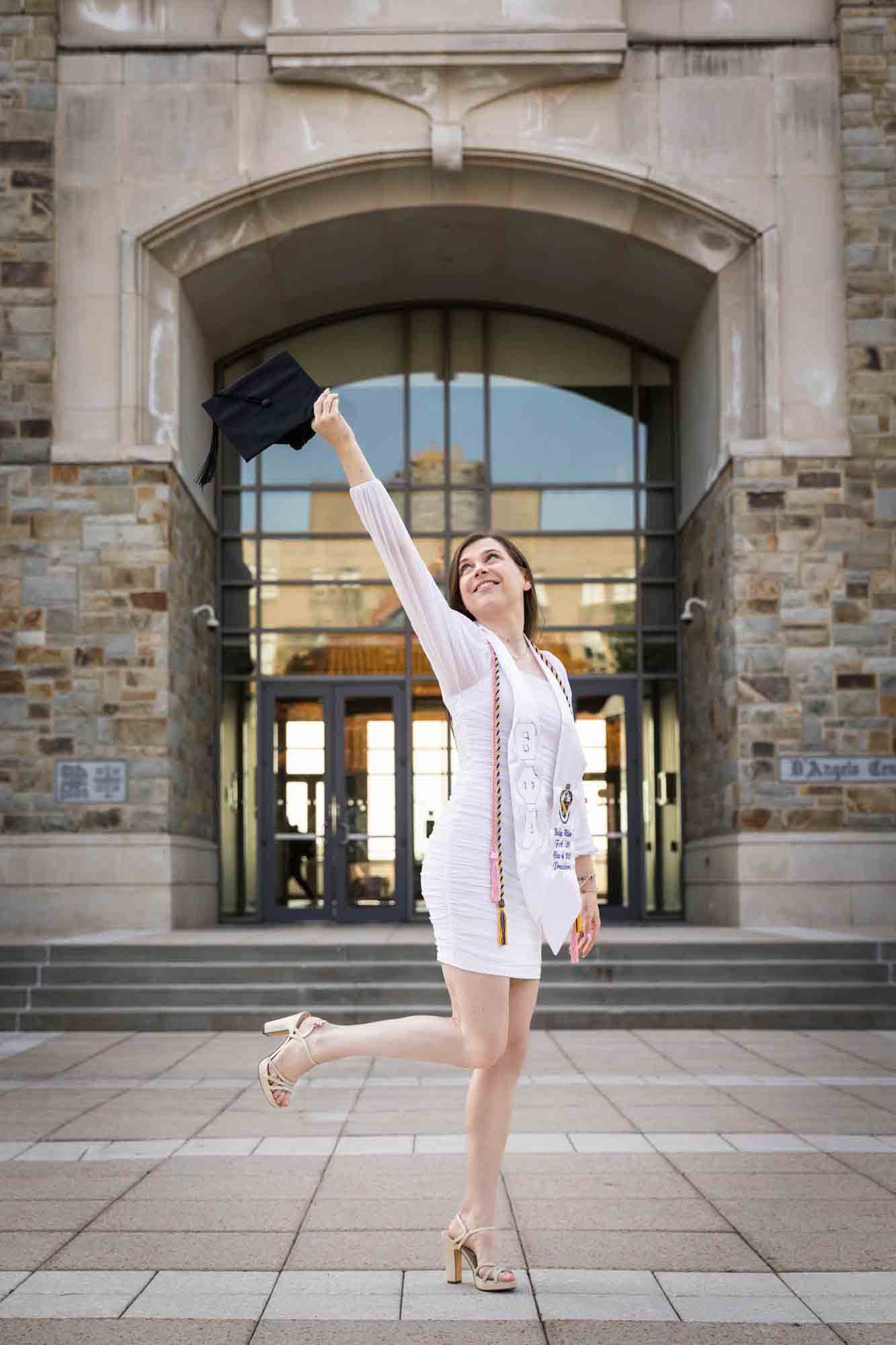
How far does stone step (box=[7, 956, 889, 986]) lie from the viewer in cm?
1089

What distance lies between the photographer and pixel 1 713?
1407 centimetres

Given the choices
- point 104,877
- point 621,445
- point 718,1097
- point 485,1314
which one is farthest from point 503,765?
point 621,445

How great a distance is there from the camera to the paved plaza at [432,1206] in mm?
3457

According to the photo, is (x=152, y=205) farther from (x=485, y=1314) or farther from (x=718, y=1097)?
(x=485, y=1314)

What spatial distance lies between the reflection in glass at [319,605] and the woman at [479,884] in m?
13.4

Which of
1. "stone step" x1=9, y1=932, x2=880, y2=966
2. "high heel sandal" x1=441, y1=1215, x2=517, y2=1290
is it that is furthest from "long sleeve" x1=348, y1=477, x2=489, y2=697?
"stone step" x1=9, y1=932, x2=880, y2=966

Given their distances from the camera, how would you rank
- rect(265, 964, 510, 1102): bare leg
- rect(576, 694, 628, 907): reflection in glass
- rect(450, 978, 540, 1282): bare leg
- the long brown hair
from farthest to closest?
rect(576, 694, 628, 907): reflection in glass
the long brown hair
rect(450, 978, 540, 1282): bare leg
rect(265, 964, 510, 1102): bare leg

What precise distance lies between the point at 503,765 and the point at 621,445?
14195 mm

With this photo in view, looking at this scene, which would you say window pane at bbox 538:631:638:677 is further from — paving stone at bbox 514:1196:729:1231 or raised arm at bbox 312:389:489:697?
raised arm at bbox 312:389:489:697

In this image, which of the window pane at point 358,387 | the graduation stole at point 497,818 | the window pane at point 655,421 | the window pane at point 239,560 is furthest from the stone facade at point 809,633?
the graduation stole at point 497,818

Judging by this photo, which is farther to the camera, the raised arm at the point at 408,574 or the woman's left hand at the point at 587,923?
the woman's left hand at the point at 587,923

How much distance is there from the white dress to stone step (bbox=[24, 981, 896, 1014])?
276 inches

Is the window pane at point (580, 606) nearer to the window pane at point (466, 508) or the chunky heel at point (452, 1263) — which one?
the window pane at point (466, 508)

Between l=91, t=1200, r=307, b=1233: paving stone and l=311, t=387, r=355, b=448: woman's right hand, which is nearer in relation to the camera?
l=311, t=387, r=355, b=448: woman's right hand
